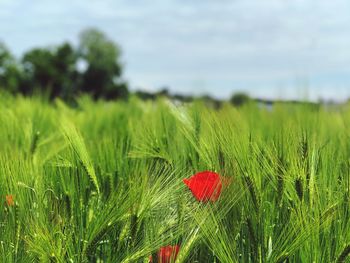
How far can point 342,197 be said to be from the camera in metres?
1.03

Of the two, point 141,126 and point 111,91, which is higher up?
point 141,126

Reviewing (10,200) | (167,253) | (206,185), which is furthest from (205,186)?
(10,200)

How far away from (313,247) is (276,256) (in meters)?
0.07

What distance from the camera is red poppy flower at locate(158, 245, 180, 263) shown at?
3.20ft

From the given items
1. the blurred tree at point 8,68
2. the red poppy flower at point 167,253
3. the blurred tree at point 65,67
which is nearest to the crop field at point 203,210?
the red poppy flower at point 167,253

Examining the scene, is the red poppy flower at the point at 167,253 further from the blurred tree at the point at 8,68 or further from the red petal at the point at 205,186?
the blurred tree at the point at 8,68

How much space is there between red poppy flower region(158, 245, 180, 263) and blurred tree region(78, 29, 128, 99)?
160 feet

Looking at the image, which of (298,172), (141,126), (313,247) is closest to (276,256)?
(313,247)

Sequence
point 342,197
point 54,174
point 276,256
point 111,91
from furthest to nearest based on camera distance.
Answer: point 111,91
point 54,174
point 342,197
point 276,256

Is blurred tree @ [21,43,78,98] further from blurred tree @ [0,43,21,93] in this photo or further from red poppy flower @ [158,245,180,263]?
red poppy flower @ [158,245,180,263]

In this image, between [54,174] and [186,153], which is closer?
[54,174]

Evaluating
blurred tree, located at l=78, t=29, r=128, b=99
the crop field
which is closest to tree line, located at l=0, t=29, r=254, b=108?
blurred tree, located at l=78, t=29, r=128, b=99

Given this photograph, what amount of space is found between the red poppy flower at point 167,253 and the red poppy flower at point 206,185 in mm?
101

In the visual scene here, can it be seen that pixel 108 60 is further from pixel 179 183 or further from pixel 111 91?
pixel 179 183
